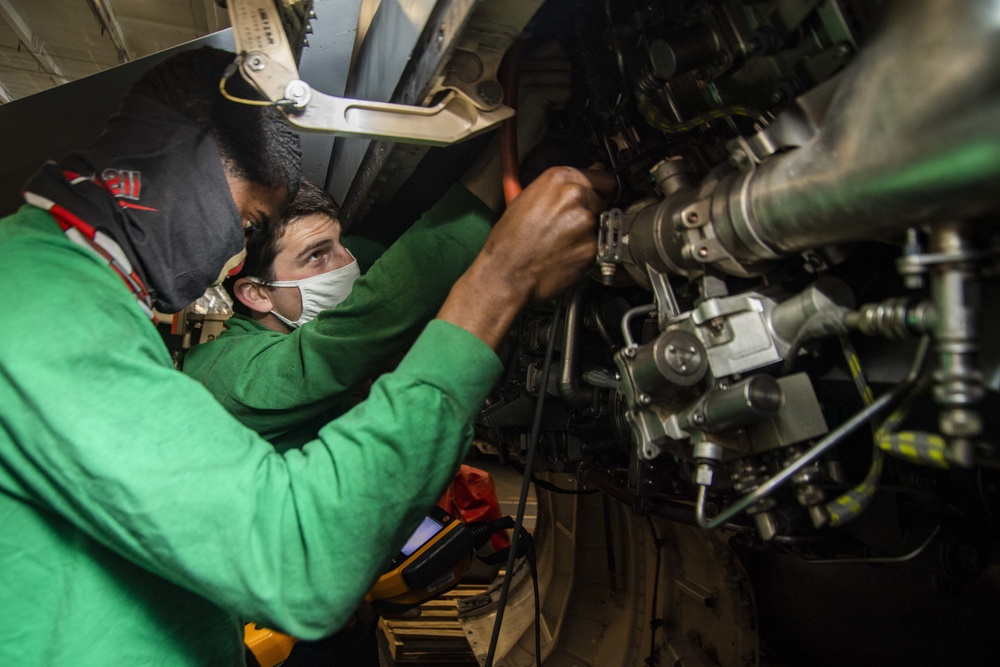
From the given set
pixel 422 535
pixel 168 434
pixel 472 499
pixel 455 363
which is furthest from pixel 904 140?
pixel 472 499

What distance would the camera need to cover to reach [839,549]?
119 centimetres

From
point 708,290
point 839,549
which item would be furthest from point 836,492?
point 708,290

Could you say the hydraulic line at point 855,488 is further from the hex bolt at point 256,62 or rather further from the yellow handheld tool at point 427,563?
the yellow handheld tool at point 427,563

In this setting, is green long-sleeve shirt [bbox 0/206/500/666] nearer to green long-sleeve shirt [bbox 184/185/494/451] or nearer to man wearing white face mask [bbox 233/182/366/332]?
green long-sleeve shirt [bbox 184/185/494/451]

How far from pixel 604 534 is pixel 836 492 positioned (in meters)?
1.75

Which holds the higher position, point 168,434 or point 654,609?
point 168,434

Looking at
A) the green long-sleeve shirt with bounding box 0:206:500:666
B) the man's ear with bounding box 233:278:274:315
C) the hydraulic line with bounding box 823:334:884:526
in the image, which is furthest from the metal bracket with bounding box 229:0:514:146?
the man's ear with bounding box 233:278:274:315

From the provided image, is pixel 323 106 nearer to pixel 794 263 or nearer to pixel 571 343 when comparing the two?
pixel 571 343

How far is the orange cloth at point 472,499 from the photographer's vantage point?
3.22 meters

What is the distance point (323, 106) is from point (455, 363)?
46cm

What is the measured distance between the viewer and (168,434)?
757 millimetres

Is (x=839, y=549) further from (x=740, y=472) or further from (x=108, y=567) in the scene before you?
(x=108, y=567)

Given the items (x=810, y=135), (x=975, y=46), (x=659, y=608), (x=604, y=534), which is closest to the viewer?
(x=975, y=46)

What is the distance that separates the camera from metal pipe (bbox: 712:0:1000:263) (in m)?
0.50
